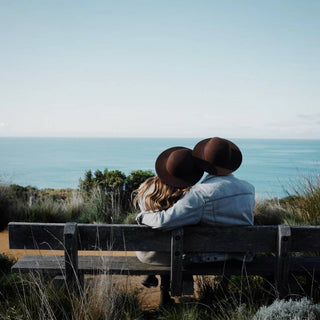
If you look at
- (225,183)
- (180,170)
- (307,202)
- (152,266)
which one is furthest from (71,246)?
(307,202)

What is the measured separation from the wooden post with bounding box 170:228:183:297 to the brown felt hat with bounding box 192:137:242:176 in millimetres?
552

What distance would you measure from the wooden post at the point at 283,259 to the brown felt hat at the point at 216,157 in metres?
0.61

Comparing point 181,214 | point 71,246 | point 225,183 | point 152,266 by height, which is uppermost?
point 225,183

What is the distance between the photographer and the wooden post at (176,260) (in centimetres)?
299

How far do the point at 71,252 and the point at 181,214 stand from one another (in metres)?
0.89

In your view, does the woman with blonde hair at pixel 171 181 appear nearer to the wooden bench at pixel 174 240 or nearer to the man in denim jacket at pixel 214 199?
the man in denim jacket at pixel 214 199

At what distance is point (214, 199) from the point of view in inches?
118

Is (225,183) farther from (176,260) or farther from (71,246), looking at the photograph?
(71,246)

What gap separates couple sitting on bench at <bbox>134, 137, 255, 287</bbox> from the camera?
298cm

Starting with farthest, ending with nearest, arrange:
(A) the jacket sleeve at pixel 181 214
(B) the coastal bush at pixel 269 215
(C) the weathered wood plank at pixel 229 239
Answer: (B) the coastal bush at pixel 269 215 → (C) the weathered wood plank at pixel 229 239 → (A) the jacket sleeve at pixel 181 214

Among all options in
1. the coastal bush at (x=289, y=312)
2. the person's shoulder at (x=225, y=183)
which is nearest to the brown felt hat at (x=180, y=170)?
the person's shoulder at (x=225, y=183)

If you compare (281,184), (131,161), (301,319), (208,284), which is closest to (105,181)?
(281,184)

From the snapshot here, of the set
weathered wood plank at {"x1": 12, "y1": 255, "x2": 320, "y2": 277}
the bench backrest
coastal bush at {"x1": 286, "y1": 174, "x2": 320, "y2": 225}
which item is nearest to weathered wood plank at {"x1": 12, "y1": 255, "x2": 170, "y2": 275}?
weathered wood plank at {"x1": 12, "y1": 255, "x2": 320, "y2": 277}

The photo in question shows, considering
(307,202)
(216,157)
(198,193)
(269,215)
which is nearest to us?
(198,193)
